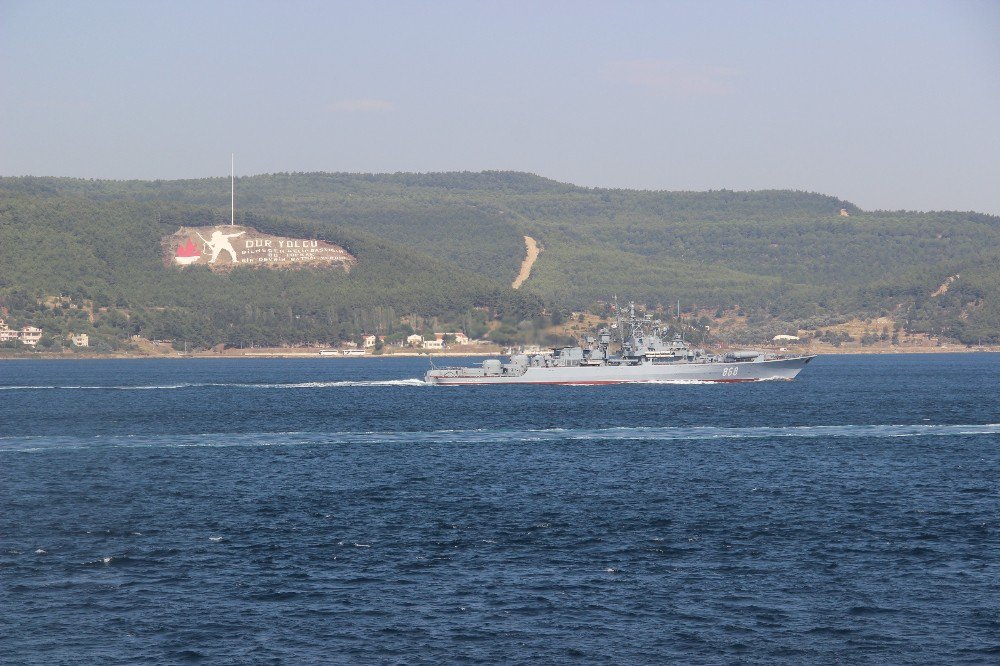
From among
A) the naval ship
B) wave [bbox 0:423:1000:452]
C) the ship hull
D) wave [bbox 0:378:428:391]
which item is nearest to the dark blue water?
wave [bbox 0:423:1000:452]

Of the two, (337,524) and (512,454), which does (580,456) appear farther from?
(337,524)

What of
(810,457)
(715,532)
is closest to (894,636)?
(715,532)

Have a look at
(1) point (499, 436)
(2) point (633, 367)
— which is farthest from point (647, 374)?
(1) point (499, 436)

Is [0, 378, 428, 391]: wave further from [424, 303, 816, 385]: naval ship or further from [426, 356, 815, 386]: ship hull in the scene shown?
[426, 356, 815, 386]: ship hull

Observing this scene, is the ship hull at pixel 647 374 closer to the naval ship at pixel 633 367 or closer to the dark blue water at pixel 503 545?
the naval ship at pixel 633 367

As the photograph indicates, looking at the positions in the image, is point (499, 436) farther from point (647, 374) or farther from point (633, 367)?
point (647, 374)

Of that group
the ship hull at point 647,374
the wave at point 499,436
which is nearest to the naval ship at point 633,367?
the ship hull at point 647,374
